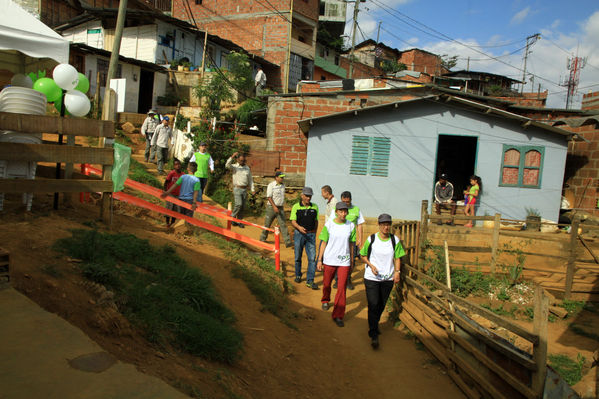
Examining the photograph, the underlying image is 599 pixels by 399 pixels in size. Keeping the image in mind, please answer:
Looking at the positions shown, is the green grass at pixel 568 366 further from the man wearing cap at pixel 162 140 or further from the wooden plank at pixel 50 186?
the man wearing cap at pixel 162 140

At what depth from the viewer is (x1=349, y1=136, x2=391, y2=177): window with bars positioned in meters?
13.6

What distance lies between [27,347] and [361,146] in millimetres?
11965

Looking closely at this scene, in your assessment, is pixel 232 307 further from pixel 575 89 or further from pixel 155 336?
pixel 575 89

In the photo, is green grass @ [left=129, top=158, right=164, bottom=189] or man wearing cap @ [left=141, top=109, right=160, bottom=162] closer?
green grass @ [left=129, top=158, right=164, bottom=189]

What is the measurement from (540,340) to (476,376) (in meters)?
1.26

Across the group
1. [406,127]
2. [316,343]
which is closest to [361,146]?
[406,127]

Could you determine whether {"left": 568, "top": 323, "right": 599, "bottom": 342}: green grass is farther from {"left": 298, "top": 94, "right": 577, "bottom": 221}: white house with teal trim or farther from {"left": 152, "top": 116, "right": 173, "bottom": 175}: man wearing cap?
{"left": 152, "top": 116, "right": 173, "bottom": 175}: man wearing cap

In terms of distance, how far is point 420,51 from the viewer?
146 feet

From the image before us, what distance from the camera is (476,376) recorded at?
474cm

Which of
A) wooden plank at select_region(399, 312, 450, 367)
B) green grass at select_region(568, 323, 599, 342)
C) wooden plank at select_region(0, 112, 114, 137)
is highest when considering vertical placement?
wooden plank at select_region(0, 112, 114, 137)

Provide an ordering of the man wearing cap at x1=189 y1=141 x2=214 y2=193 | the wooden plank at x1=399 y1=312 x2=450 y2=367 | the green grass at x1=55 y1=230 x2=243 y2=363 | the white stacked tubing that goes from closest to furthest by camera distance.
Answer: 1. the green grass at x1=55 y1=230 x2=243 y2=363
2. the white stacked tubing
3. the wooden plank at x1=399 y1=312 x2=450 y2=367
4. the man wearing cap at x1=189 y1=141 x2=214 y2=193

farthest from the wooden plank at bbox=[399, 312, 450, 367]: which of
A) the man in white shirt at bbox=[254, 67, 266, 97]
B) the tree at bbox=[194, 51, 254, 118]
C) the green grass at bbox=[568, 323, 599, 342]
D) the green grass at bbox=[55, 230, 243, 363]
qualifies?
the man in white shirt at bbox=[254, 67, 266, 97]

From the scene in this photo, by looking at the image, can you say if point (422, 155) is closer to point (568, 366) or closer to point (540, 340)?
point (568, 366)

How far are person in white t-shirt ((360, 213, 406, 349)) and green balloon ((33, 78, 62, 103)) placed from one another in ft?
16.9
